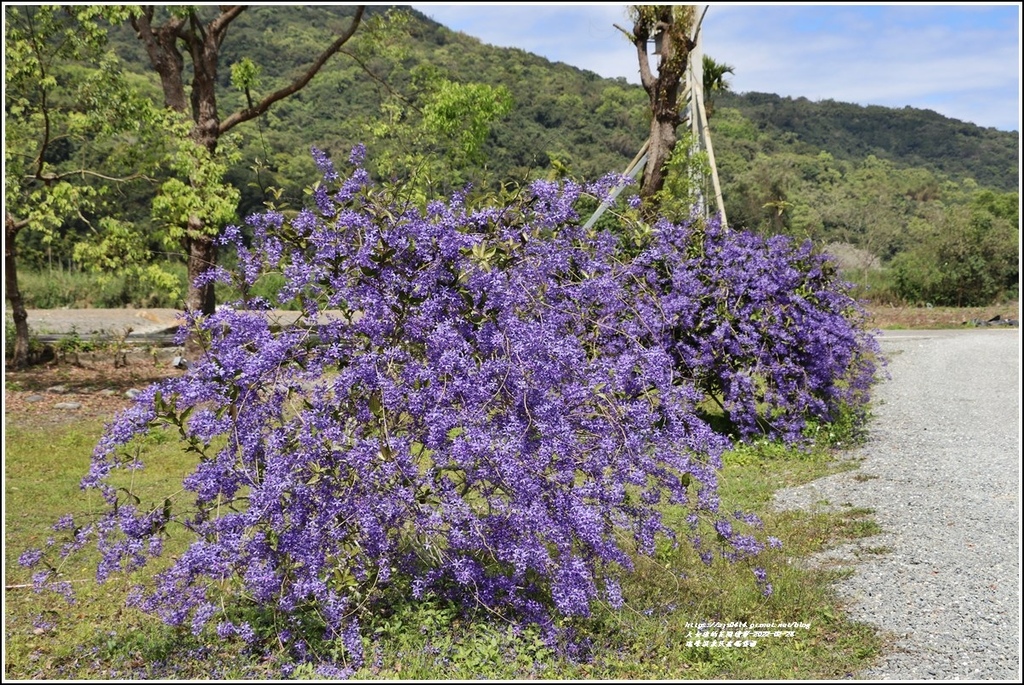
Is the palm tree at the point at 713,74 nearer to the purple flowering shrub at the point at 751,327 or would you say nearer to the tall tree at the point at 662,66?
the tall tree at the point at 662,66

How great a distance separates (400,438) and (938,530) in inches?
138

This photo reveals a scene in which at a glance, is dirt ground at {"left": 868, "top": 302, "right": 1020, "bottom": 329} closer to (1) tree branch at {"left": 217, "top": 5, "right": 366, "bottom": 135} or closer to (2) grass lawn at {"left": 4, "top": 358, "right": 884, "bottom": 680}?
(1) tree branch at {"left": 217, "top": 5, "right": 366, "bottom": 135}

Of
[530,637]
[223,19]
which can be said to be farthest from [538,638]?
[223,19]

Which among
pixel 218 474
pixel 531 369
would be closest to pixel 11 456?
pixel 218 474

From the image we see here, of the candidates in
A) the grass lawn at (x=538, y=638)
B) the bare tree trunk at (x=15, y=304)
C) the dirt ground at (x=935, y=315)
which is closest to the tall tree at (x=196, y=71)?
the bare tree trunk at (x=15, y=304)

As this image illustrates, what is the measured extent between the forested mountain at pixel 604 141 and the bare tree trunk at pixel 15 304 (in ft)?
4.76

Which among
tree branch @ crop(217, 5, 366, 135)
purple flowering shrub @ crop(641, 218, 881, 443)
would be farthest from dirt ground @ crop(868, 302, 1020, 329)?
purple flowering shrub @ crop(641, 218, 881, 443)

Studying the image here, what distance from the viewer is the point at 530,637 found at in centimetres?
402

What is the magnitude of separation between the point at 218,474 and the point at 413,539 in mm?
841

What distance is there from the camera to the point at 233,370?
3891 millimetres

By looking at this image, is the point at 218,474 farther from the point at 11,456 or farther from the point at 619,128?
the point at 619,128

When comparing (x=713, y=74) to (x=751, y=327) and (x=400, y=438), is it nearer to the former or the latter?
(x=751, y=327)

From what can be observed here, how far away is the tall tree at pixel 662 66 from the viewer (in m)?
11.1

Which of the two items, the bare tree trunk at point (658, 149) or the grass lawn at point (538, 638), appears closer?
the grass lawn at point (538, 638)
